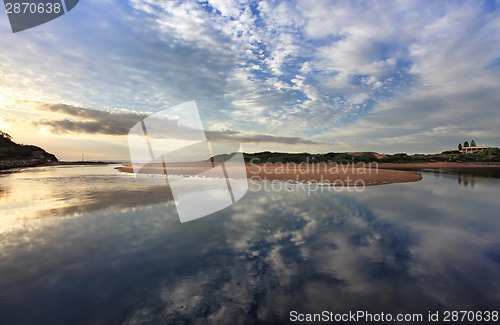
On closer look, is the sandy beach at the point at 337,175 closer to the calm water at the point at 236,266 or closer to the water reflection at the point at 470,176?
the water reflection at the point at 470,176

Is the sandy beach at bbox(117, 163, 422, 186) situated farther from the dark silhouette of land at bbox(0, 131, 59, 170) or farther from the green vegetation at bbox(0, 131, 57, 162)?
the green vegetation at bbox(0, 131, 57, 162)

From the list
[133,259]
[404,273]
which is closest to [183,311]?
[133,259]

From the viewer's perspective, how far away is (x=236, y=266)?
6.27 m

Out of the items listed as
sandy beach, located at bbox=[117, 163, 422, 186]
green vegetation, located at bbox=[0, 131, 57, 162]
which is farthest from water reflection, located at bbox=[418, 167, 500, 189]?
green vegetation, located at bbox=[0, 131, 57, 162]

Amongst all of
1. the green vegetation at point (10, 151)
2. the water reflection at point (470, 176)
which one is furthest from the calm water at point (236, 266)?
the green vegetation at point (10, 151)

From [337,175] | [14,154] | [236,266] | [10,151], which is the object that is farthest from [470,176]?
[10,151]

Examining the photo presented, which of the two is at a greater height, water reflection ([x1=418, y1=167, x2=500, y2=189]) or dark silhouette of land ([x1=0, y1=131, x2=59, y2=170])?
dark silhouette of land ([x1=0, y1=131, x2=59, y2=170])

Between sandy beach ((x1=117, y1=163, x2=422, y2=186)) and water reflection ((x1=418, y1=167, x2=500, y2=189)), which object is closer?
sandy beach ((x1=117, y1=163, x2=422, y2=186))

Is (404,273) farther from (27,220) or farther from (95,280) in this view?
(27,220)

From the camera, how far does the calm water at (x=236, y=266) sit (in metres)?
4.59

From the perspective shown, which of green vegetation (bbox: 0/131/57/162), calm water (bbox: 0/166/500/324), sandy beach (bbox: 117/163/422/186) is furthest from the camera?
green vegetation (bbox: 0/131/57/162)

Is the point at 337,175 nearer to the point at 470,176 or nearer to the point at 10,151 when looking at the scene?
the point at 470,176

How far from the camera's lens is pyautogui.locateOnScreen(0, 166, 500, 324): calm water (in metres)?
4.59

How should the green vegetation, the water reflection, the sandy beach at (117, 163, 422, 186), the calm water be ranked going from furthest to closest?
the green vegetation
the water reflection
the sandy beach at (117, 163, 422, 186)
the calm water
